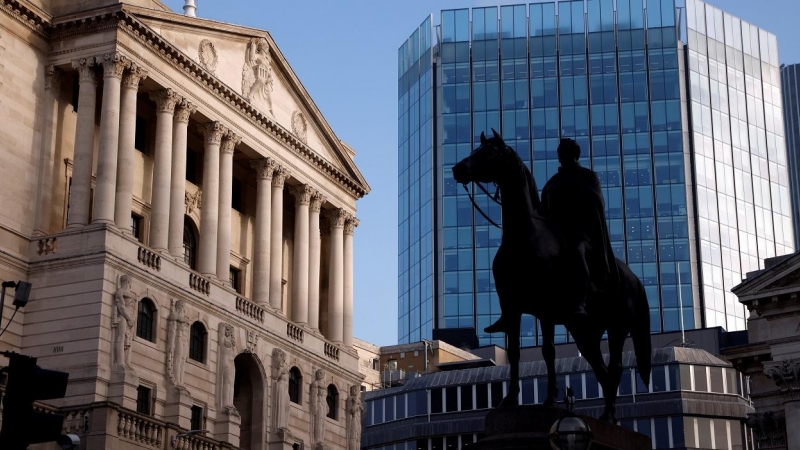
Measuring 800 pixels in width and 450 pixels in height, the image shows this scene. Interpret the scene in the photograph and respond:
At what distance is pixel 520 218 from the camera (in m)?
22.0

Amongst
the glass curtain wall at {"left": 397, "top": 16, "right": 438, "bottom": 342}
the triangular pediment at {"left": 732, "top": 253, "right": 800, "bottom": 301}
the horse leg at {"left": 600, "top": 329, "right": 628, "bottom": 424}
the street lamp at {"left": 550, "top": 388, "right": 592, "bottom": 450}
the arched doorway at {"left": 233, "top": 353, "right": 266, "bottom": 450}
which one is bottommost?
the street lamp at {"left": 550, "top": 388, "right": 592, "bottom": 450}

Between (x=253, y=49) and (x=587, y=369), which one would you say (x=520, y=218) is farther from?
(x=587, y=369)

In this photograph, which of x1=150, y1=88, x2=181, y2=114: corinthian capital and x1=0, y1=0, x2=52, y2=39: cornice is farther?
x1=150, y1=88, x2=181, y2=114: corinthian capital

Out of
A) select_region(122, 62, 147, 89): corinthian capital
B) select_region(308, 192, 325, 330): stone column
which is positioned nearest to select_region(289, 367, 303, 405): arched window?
select_region(308, 192, 325, 330): stone column

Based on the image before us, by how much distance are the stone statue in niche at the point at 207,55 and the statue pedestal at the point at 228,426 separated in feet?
52.0

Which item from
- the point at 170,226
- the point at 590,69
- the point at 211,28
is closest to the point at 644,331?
the point at 170,226

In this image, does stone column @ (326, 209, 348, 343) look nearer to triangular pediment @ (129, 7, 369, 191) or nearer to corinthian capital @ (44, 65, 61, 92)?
triangular pediment @ (129, 7, 369, 191)

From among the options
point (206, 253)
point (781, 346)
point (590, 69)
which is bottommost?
point (781, 346)

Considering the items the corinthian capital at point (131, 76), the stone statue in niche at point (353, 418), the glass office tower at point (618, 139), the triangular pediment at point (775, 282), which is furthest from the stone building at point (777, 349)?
the glass office tower at point (618, 139)

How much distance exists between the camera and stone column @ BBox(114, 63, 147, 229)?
59.8m

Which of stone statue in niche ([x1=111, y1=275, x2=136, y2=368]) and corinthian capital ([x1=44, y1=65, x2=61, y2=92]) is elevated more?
corinthian capital ([x1=44, y1=65, x2=61, y2=92])

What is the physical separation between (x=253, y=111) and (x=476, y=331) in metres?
72.0

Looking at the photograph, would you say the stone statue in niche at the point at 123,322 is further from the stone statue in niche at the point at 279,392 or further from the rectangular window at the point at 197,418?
the stone statue in niche at the point at 279,392

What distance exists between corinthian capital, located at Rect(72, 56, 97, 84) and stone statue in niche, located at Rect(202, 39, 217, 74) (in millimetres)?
6703
